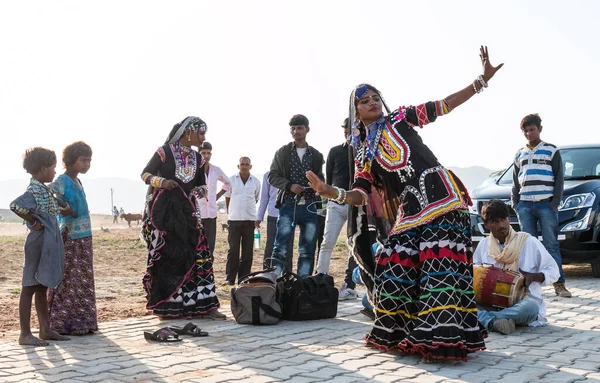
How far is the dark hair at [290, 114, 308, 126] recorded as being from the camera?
954 centimetres

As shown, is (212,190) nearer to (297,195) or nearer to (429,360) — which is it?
(297,195)

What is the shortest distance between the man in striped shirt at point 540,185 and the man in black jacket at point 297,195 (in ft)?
9.26

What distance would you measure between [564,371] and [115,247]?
19.0 metres

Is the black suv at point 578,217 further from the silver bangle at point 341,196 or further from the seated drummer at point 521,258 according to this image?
the silver bangle at point 341,196

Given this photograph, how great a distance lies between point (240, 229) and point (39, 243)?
5133 millimetres

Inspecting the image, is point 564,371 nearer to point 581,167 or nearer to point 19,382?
point 19,382

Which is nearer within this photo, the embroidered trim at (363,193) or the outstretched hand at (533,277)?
the embroidered trim at (363,193)

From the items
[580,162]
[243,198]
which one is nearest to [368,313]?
[243,198]

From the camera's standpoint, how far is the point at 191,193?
8.17 m

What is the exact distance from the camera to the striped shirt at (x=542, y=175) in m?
9.67

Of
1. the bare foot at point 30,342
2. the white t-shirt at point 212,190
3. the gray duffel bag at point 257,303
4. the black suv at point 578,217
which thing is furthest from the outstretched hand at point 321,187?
the black suv at point 578,217

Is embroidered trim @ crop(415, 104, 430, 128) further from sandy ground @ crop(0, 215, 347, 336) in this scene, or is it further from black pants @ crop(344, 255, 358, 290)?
sandy ground @ crop(0, 215, 347, 336)

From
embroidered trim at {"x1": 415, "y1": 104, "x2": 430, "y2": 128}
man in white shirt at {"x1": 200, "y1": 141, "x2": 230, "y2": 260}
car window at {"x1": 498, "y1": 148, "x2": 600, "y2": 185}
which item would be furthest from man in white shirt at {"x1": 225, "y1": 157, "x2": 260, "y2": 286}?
embroidered trim at {"x1": 415, "y1": 104, "x2": 430, "y2": 128}

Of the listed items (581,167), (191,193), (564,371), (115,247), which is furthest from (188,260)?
(115,247)
